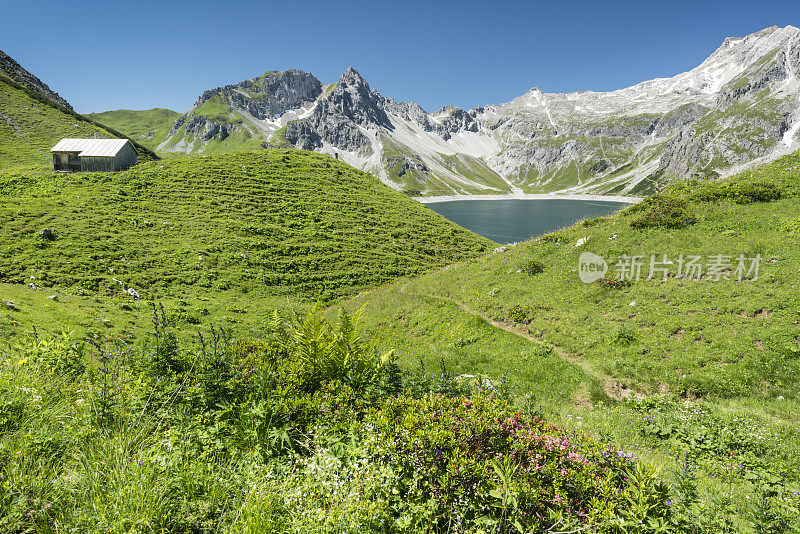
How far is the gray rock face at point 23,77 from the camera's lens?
94.5 meters

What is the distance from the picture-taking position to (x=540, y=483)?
4750 mm

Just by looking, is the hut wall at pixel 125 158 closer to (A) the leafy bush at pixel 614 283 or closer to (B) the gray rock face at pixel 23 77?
(A) the leafy bush at pixel 614 283

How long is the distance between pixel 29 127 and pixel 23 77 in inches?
2207

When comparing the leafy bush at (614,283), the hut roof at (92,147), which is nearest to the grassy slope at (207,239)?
the hut roof at (92,147)

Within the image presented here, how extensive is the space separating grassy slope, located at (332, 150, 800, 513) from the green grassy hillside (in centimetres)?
7215

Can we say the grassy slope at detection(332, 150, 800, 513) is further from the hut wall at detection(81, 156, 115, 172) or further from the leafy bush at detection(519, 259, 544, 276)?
the hut wall at detection(81, 156, 115, 172)

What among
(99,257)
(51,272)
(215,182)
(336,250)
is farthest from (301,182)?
(51,272)

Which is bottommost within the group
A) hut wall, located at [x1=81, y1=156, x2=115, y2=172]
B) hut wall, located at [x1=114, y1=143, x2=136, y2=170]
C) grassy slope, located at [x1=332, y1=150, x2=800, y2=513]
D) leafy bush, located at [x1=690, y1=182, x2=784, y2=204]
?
grassy slope, located at [x1=332, y1=150, x2=800, y2=513]

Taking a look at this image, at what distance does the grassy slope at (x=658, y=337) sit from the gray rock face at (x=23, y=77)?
5375 inches

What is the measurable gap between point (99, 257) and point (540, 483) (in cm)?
3564

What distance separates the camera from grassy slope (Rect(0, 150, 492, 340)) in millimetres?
23625

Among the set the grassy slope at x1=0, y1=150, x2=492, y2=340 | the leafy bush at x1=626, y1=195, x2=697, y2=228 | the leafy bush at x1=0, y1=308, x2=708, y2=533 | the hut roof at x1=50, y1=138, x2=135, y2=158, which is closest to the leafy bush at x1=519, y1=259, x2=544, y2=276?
A: the leafy bush at x1=626, y1=195, x2=697, y2=228

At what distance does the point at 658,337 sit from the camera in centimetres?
1558

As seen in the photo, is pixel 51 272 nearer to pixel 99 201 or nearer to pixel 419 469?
pixel 99 201
